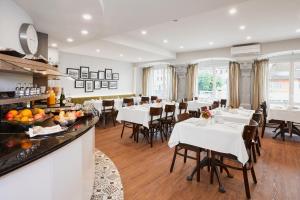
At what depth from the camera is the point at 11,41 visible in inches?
100

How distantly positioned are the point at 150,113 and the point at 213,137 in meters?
1.91


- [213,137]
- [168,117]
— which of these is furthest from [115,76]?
[213,137]

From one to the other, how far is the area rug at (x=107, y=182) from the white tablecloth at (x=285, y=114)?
14.9 ft

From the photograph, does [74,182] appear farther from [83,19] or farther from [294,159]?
[294,159]

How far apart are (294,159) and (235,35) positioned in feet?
12.0

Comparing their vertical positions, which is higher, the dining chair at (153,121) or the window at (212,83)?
the window at (212,83)

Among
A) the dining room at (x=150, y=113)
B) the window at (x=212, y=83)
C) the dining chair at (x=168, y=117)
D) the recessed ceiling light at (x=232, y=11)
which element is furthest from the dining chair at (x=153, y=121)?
the window at (x=212, y=83)

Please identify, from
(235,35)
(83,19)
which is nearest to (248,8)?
(235,35)

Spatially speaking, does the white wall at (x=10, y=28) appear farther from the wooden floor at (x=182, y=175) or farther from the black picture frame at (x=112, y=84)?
the black picture frame at (x=112, y=84)

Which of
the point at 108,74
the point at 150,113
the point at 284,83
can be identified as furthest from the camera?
the point at 108,74

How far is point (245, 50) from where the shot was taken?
6.30m

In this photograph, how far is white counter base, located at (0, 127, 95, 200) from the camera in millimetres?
1038

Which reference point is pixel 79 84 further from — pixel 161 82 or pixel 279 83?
pixel 279 83

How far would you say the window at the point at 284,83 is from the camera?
6352 millimetres
